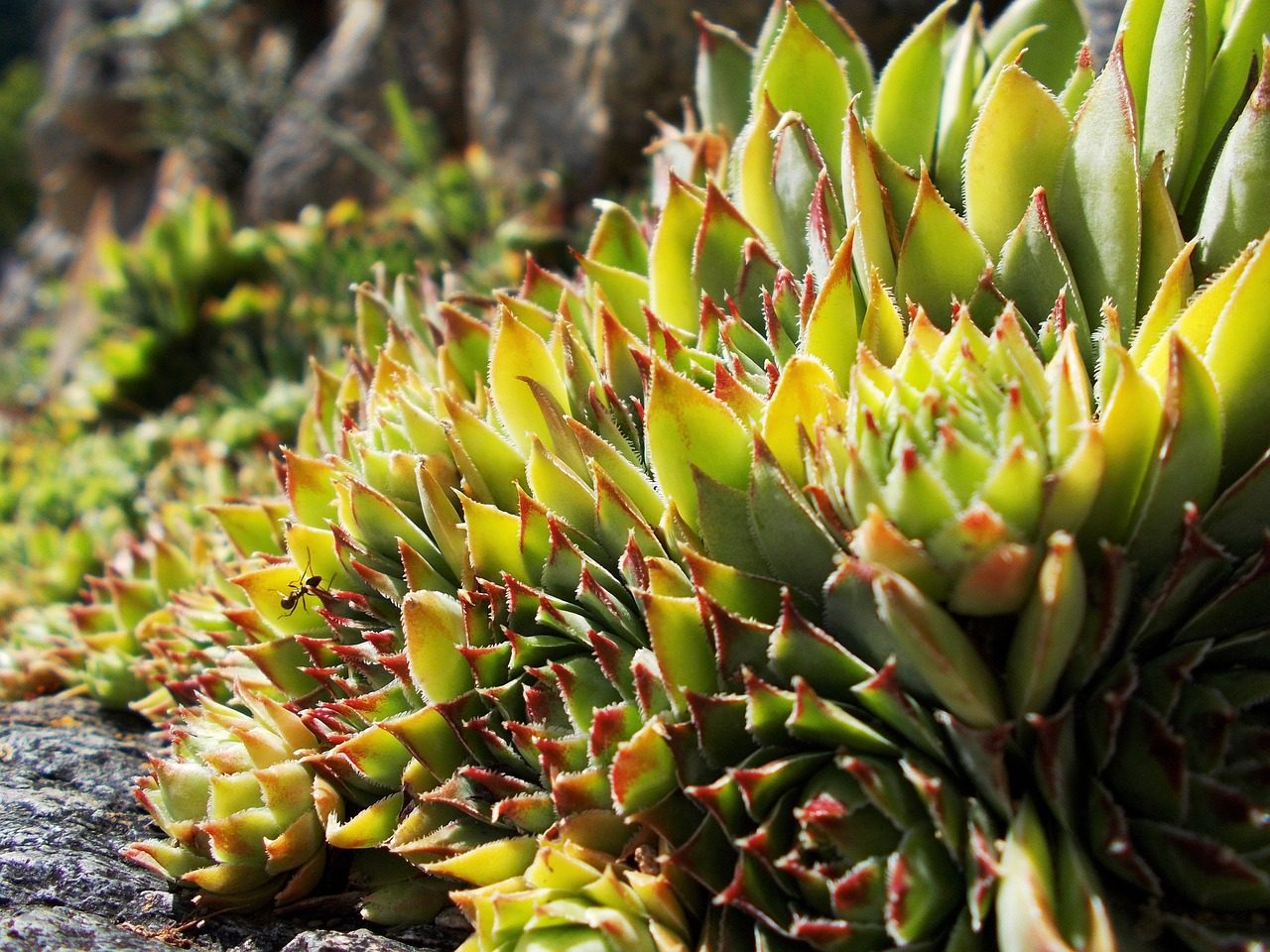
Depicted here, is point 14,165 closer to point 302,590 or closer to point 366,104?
point 366,104

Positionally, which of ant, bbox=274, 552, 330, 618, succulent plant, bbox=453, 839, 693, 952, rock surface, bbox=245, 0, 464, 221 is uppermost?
rock surface, bbox=245, 0, 464, 221

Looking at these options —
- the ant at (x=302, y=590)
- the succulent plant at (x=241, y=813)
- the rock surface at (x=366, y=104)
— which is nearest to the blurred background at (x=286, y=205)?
the rock surface at (x=366, y=104)

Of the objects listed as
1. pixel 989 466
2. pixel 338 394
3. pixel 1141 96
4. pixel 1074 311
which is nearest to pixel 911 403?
pixel 989 466

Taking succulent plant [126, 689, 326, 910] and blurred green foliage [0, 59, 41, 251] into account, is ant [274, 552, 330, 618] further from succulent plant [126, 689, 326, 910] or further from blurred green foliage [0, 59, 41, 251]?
blurred green foliage [0, 59, 41, 251]

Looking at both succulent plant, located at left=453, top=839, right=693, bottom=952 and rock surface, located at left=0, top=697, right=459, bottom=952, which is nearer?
succulent plant, located at left=453, top=839, right=693, bottom=952

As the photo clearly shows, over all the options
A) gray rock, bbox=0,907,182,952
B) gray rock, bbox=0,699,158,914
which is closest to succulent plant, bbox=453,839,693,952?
gray rock, bbox=0,907,182,952

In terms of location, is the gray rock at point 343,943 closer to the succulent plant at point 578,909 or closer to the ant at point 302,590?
the succulent plant at point 578,909

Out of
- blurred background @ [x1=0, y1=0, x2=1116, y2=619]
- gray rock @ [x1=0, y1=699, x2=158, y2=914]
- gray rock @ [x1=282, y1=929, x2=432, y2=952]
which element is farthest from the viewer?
blurred background @ [x1=0, y1=0, x2=1116, y2=619]

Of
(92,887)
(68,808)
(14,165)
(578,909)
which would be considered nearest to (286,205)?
(68,808)
